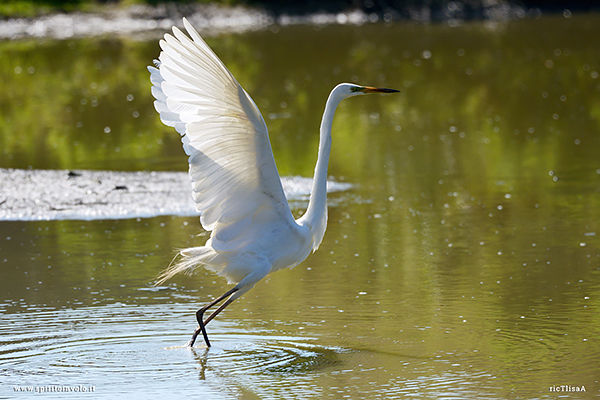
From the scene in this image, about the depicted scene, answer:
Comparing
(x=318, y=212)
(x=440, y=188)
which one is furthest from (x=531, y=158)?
(x=318, y=212)

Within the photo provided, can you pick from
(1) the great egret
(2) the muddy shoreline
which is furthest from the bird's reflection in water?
(2) the muddy shoreline

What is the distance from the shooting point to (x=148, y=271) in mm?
6727

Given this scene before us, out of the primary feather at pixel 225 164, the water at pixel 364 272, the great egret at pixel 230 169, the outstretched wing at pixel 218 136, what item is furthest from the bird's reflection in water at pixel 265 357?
the outstretched wing at pixel 218 136

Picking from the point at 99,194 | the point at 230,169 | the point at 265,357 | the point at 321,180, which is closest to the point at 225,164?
the point at 230,169

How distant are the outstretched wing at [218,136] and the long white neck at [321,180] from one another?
0.63 ft

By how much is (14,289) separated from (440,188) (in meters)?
4.61

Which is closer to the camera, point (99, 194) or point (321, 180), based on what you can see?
point (321, 180)

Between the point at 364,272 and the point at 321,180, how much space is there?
4.96ft

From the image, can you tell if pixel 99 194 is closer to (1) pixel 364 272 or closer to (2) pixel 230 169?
(1) pixel 364 272

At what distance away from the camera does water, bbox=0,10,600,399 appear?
Answer: 4719 mm

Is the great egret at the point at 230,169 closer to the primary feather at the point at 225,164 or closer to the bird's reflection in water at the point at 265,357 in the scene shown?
the primary feather at the point at 225,164

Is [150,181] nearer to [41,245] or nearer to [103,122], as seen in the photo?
[41,245]

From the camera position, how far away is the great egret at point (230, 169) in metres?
4.58

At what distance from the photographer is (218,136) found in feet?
15.5
